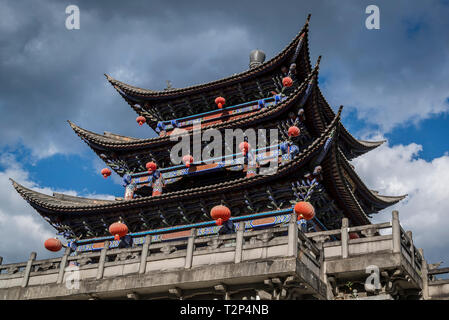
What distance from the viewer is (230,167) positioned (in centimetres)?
2595

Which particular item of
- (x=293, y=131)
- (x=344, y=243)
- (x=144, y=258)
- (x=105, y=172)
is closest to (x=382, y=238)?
(x=344, y=243)

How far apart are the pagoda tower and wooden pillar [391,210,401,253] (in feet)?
9.52

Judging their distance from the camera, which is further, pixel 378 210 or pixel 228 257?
pixel 378 210

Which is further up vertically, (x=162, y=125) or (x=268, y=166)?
(x=162, y=125)

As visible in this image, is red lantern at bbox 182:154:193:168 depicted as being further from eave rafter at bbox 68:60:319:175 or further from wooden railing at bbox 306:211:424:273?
wooden railing at bbox 306:211:424:273

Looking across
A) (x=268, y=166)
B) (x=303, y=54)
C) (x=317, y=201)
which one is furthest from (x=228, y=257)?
(x=303, y=54)

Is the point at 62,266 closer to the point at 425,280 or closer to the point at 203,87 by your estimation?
the point at 425,280

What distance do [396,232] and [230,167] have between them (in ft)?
34.2

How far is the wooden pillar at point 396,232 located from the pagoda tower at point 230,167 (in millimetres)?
2901

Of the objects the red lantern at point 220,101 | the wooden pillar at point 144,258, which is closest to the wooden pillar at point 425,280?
the wooden pillar at point 144,258

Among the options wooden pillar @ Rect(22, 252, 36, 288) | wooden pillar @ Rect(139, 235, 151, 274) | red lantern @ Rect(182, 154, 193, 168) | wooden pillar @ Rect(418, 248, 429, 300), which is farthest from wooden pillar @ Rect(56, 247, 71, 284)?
wooden pillar @ Rect(418, 248, 429, 300)
